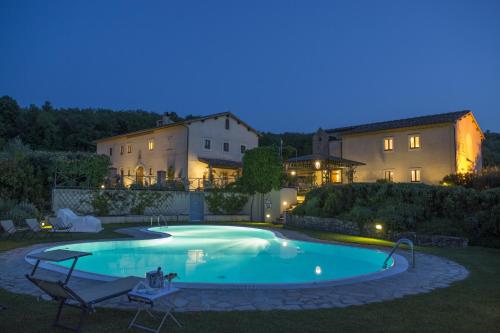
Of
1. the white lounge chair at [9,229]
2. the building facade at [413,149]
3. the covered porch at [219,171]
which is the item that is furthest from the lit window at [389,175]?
the white lounge chair at [9,229]

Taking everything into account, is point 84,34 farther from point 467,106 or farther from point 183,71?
point 467,106

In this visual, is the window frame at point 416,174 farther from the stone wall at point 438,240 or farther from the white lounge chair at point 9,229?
the white lounge chair at point 9,229

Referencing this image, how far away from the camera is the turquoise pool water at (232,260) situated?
9320mm

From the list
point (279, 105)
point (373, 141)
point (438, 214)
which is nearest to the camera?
point (438, 214)

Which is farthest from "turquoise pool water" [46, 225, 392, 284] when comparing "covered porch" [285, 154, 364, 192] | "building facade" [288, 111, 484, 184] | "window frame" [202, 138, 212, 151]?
"window frame" [202, 138, 212, 151]

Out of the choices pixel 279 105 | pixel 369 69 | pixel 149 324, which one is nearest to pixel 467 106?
pixel 369 69

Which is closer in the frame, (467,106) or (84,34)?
(84,34)

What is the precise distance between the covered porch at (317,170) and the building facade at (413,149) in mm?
133

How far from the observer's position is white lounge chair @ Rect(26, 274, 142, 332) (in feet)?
13.4

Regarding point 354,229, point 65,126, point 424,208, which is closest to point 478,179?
point 424,208

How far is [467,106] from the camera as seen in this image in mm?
111500

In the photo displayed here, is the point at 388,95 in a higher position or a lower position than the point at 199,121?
higher

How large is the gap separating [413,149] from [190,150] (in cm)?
1617

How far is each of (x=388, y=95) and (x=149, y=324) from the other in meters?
117
